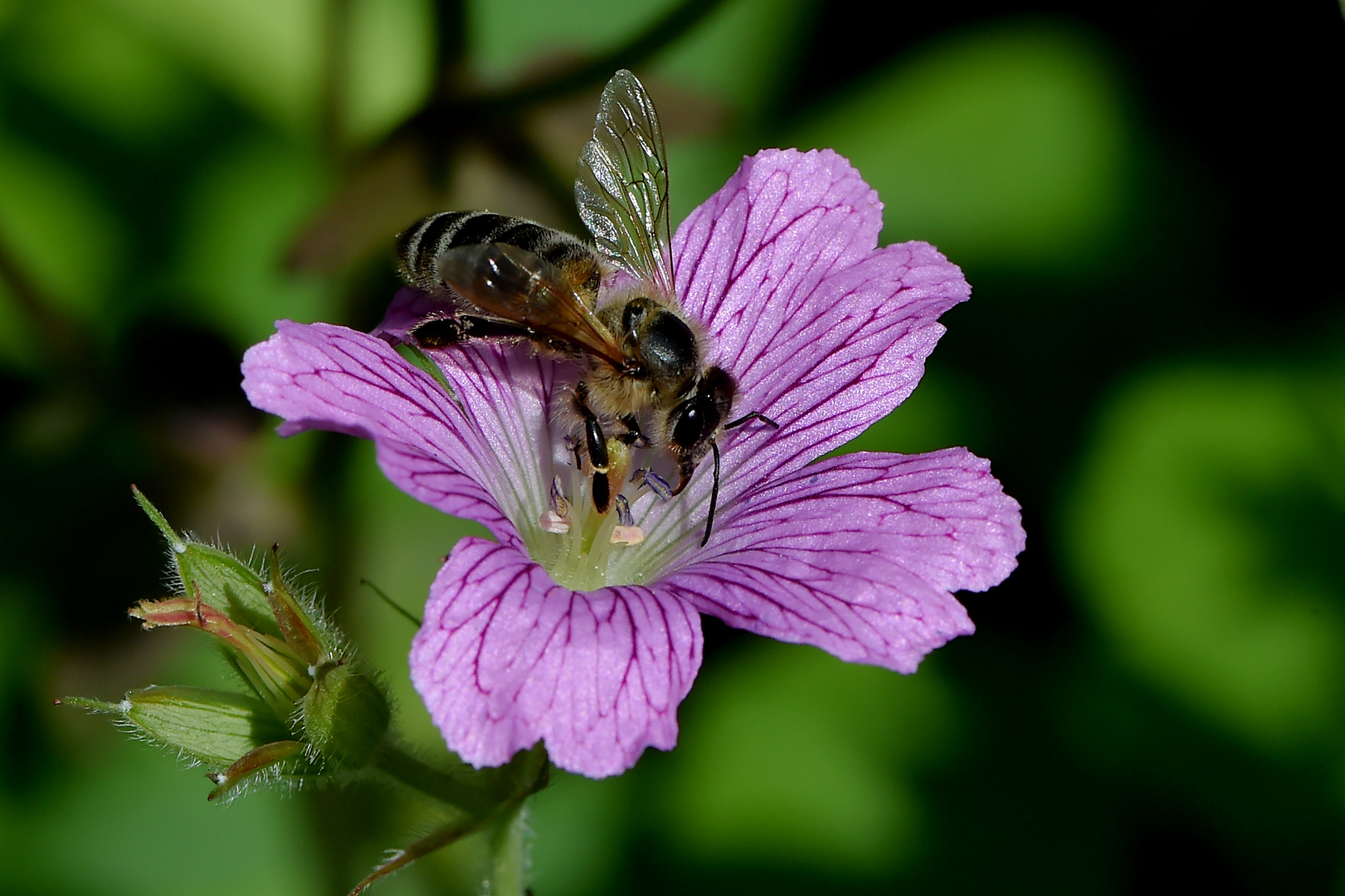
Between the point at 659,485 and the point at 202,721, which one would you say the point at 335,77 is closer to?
the point at 659,485

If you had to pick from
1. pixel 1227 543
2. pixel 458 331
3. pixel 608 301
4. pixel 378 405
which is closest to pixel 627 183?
pixel 608 301

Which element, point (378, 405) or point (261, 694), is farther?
point (261, 694)

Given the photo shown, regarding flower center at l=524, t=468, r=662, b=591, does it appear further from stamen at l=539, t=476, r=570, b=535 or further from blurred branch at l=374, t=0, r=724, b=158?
blurred branch at l=374, t=0, r=724, b=158

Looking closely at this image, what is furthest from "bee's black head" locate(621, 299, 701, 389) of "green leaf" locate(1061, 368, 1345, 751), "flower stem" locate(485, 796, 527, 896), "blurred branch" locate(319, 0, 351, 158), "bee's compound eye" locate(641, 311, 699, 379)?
"blurred branch" locate(319, 0, 351, 158)

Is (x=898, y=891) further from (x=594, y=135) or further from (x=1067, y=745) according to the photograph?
(x=594, y=135)

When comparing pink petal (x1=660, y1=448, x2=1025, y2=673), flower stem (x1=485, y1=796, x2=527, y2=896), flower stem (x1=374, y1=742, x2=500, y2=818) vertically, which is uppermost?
pink petal (x1=660, y1=448, x2=1025, y2=673)

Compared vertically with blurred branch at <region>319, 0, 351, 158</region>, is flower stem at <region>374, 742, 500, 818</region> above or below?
below

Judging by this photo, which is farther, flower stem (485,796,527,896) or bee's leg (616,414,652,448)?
bee's leg (616,414,652,448)
